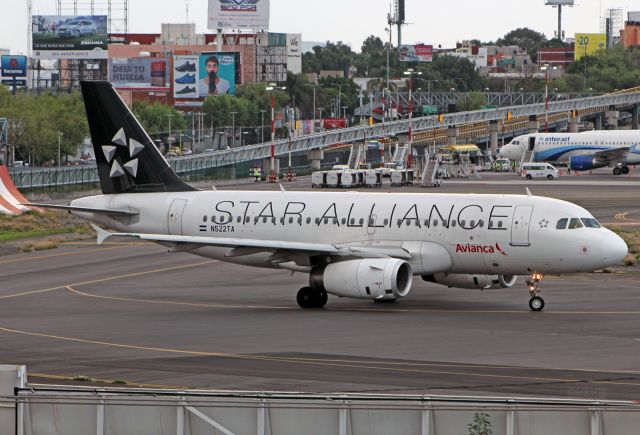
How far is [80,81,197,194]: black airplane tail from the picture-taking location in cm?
5153

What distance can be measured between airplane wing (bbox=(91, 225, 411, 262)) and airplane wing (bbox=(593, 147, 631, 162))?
4209 inches

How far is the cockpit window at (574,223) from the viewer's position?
44688 mm

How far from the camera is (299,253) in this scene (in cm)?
4600

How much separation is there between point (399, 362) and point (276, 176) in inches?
4328

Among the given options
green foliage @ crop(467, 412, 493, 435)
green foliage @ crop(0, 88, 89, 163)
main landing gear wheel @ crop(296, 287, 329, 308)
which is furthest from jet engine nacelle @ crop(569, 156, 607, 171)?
green foliage @ crop(467, 412, 493, 435)

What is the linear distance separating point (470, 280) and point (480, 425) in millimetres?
26644

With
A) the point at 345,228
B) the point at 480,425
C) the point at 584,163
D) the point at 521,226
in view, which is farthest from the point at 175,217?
the point at 584,163

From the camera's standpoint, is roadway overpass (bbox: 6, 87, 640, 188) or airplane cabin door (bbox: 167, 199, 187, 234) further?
roadway overpass (bbox: 6, 87, 640, 188)

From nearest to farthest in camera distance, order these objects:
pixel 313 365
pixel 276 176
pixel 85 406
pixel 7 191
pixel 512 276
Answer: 1. pixel 85 406
2. pixel 313 365
3. pixel 512 276
4. pixel 7 191
5. pixel 276 176

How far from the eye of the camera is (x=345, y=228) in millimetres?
47875

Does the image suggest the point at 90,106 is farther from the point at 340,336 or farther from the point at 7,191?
the point at 7,191

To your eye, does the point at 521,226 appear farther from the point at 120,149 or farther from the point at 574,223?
the point at 120,149

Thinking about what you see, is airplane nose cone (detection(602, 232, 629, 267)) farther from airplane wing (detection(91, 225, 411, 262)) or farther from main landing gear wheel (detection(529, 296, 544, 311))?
airplane wing (detection(91, 225, 411, 262))

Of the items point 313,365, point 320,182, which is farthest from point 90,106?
point 320,182
